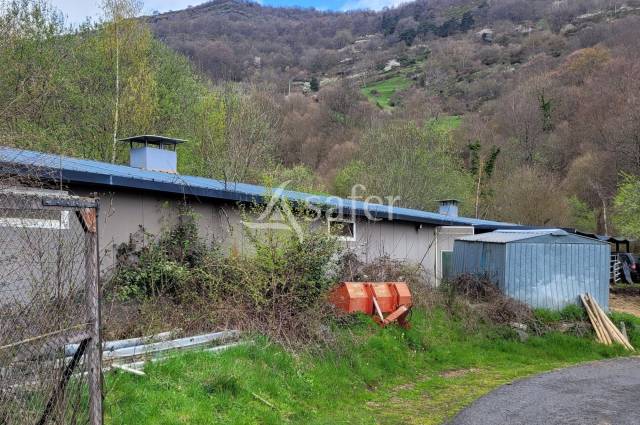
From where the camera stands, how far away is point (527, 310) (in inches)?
513

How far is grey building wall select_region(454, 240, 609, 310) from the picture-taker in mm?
13602

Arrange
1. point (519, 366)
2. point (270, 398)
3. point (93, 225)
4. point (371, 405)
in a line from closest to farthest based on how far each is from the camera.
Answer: point (93, 225) → point (270, 398) → point (371, 405) → point (519, 366)

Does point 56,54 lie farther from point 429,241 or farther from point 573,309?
point 573,309

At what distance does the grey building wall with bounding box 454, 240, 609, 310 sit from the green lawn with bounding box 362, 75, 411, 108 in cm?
5739

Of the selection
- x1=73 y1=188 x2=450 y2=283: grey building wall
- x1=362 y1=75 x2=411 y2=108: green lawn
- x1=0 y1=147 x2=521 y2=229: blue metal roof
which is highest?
x1=362 y1=75 x2=411 y2=108: green lawn

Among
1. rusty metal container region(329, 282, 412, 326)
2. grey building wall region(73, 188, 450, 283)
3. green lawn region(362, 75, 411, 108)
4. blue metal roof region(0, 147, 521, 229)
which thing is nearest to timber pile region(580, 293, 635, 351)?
grey building wall region(73, 188, 450, 283)

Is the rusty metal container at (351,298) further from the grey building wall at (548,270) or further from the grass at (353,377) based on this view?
the grey building wall at (548,270)

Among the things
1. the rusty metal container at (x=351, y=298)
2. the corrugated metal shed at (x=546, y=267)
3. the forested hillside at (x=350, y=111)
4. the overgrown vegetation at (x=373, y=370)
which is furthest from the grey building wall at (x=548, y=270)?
the forested hillside at (x=350, y=111)

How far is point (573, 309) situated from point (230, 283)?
30.1ft

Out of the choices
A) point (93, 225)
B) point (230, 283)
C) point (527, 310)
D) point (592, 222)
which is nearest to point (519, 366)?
point (527, 310)

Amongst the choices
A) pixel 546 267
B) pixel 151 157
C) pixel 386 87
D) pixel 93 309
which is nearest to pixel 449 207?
pixel 546 267

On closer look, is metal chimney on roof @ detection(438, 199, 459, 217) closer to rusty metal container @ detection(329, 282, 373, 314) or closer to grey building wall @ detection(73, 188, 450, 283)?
grey building wall @ detection(73, 188, 450, 283)

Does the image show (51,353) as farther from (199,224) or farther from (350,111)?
(350,111)

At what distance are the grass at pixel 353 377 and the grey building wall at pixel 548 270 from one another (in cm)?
132
